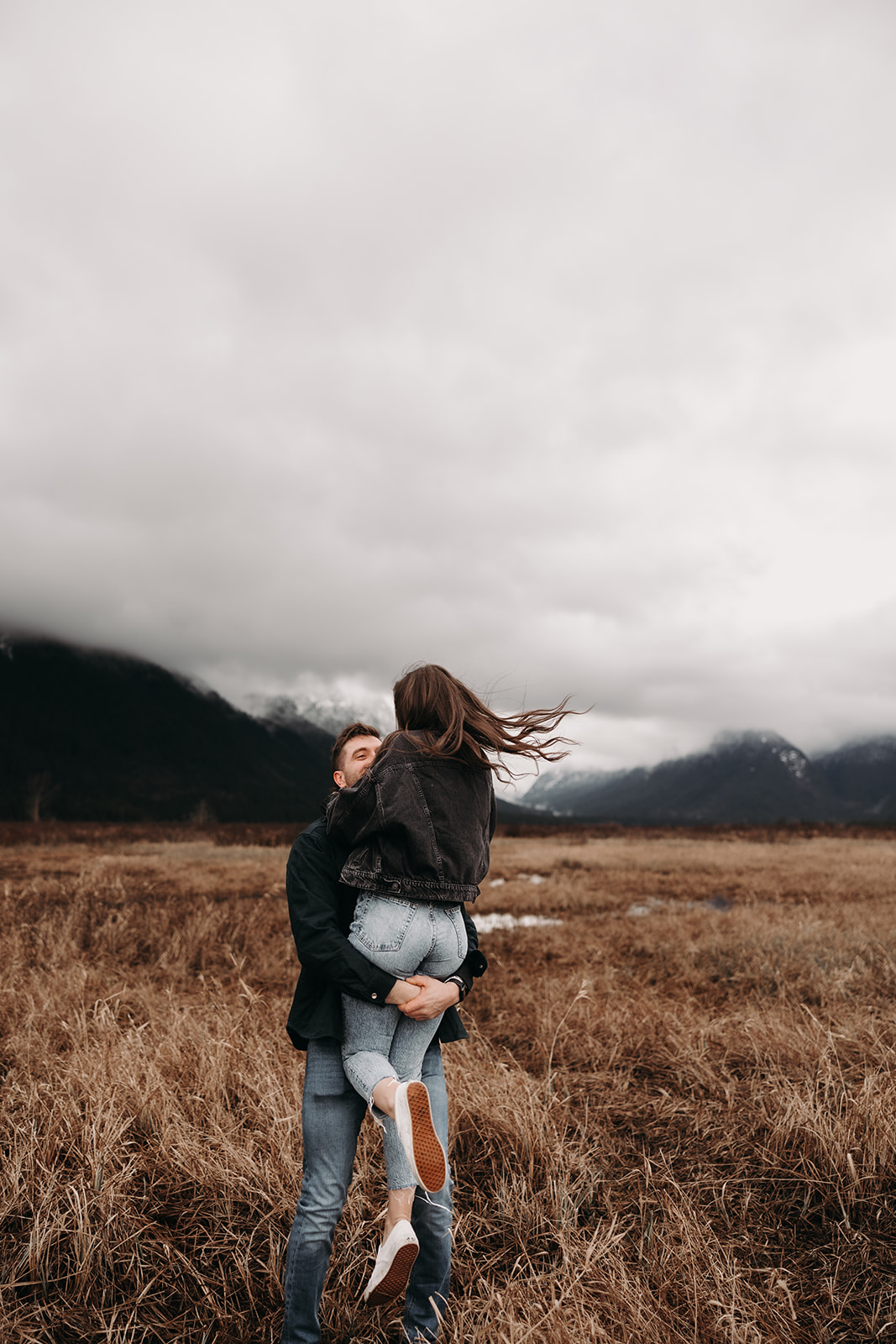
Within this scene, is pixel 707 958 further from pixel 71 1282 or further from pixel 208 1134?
pixel 71 1282

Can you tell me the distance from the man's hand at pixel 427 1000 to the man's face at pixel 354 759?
80 cm

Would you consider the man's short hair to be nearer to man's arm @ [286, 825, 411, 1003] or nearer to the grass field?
man's arm @ [286, 825, 411, 1003]

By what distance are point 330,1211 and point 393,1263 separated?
0.32 metres

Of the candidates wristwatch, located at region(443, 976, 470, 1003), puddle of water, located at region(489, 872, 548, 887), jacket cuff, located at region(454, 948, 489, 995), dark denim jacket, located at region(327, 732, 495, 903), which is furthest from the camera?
puddle of water, located at region(489, 872, 548, 887)

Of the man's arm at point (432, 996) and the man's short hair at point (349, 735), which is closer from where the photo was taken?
the man's arm at point (432, 996)

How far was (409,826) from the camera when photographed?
6.97 ft

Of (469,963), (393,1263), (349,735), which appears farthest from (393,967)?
(349,735)

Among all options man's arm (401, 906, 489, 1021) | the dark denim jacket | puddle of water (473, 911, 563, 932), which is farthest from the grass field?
puddle of water (473, 911, 563, 932)

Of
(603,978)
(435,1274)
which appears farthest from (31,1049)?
(603,978)

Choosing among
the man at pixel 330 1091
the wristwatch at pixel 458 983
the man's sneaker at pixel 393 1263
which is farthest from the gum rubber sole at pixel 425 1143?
the wristwatch at pixel 458 983

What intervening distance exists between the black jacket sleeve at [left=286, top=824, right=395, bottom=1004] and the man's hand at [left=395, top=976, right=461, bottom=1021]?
0.30ft

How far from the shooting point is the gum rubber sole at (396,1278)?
5.89 feet

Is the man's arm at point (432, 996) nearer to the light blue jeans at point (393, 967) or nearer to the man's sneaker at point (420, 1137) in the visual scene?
the light blue jeans at point (393, 967)

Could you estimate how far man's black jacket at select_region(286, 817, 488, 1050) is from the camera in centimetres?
202
